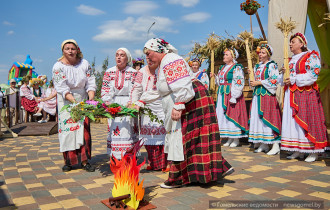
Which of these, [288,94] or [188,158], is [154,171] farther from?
[288,94]

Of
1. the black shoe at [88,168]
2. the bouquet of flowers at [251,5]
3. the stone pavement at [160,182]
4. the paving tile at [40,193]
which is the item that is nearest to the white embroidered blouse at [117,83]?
the black shoe at [88,168]

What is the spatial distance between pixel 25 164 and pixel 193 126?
11.6 feet

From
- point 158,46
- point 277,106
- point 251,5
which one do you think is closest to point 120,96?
point 158,46

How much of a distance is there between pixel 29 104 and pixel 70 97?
936cm

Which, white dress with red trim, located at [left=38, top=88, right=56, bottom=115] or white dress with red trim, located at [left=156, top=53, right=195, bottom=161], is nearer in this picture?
white dress with red trim, located at [left=156, top=53, right=195, bottom=161]

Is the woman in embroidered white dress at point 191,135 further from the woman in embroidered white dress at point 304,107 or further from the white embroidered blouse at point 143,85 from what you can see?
the woman in embroidered white dress at point 304,107

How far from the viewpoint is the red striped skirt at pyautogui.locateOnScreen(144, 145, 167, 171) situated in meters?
4.74

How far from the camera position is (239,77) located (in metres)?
6.79

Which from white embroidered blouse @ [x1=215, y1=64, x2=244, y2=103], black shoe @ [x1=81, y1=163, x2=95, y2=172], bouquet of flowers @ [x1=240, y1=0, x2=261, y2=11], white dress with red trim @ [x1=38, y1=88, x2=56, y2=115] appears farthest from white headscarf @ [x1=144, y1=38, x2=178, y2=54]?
white dress with red trim @ [x1=38, y1=88, x2=56, y2=115]

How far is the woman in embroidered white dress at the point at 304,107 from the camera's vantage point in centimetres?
520

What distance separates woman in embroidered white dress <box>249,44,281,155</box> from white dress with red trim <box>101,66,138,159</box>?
2754mm

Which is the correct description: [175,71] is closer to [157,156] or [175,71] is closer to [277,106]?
[157,156]

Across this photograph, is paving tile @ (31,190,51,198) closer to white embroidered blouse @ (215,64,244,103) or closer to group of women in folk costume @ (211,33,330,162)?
group of women in folk costume @ (211,33,330,162)

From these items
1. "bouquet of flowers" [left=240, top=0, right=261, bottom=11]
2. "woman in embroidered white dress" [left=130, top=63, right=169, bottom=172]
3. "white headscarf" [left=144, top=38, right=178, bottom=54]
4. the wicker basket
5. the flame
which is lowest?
the flame
